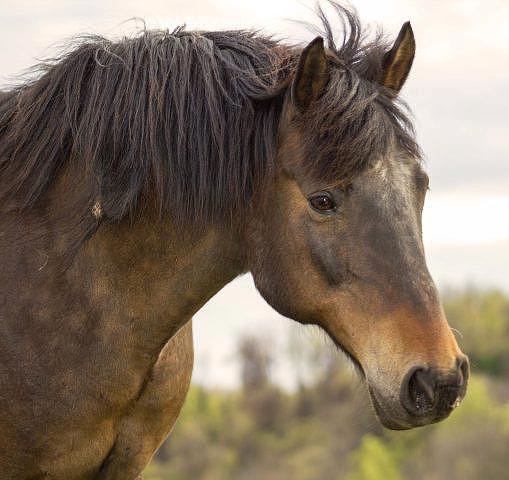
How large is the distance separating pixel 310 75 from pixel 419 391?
173cm

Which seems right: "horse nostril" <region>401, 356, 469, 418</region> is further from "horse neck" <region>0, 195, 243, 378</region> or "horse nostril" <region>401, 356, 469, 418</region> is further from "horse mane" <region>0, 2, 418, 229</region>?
"horse neck" <region>0, 195, 243, 378</region>

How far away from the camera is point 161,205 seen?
19.7 ft

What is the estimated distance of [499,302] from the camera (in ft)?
408

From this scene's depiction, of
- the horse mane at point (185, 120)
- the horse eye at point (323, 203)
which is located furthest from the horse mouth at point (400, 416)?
the horse mane at point (185, 120)

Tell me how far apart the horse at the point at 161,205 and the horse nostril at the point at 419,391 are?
0.34 m

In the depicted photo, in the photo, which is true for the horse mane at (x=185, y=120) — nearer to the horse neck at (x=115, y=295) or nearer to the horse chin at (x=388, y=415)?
the horse neck at (x=115, y=295)

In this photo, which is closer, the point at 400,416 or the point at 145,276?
the point at 400,416

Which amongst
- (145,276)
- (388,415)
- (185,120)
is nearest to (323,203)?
(185,120)

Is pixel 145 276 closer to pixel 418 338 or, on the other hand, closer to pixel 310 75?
pixel 310 75

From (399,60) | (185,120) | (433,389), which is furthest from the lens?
(399,60)

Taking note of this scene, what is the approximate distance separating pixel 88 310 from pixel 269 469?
362ft

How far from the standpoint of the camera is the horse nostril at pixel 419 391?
4.97m

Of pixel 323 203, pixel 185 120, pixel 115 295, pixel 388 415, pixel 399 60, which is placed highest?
pixel 399 60

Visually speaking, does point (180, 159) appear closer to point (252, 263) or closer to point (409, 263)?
point (252, 263)
